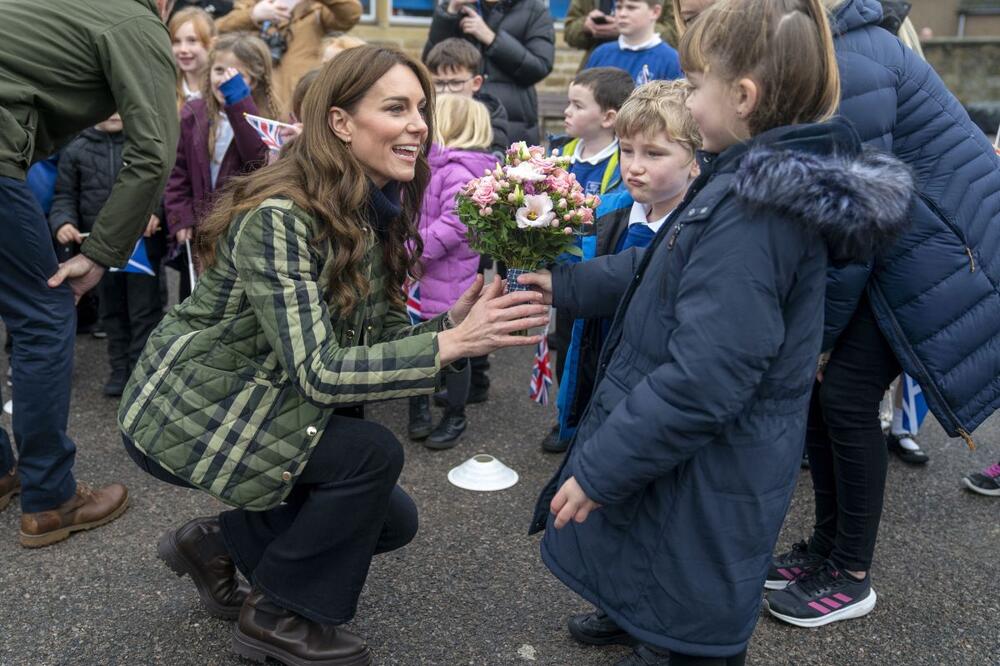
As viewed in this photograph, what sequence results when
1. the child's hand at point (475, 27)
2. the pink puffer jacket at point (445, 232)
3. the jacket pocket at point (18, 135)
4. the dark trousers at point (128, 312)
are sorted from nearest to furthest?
the jacket pocket at point (18, 135), the pink puffer jacket at point (445, 232), the dark trousers at point (128, 312), the child's hand at point (475, 27)

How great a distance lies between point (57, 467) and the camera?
3457 millimetres

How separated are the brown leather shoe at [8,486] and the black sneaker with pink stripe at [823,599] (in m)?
2.93

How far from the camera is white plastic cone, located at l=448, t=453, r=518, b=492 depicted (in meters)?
4.00

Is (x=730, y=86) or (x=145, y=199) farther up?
(x=730, y=86)

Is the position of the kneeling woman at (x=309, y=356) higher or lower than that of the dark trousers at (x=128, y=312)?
higher

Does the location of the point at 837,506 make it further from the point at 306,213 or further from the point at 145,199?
the point at 145,199

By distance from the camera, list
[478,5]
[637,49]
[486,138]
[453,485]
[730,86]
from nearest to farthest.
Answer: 1. [730,86]
2. [453,485]
3. [486,138]
4. [637,49]
5. [478,5]

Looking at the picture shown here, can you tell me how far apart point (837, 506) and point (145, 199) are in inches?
105

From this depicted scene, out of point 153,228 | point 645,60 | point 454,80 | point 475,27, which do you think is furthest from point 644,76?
point 153,228

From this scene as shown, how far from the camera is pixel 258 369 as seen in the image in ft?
8.16

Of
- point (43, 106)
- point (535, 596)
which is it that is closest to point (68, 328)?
point (43, 106)

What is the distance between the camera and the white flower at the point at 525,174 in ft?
8.09

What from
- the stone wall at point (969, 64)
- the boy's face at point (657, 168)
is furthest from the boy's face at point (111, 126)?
the stone wall at point (969, 64)

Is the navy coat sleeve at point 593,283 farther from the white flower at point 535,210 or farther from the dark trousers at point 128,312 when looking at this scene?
the dark trousers at point 128,312
